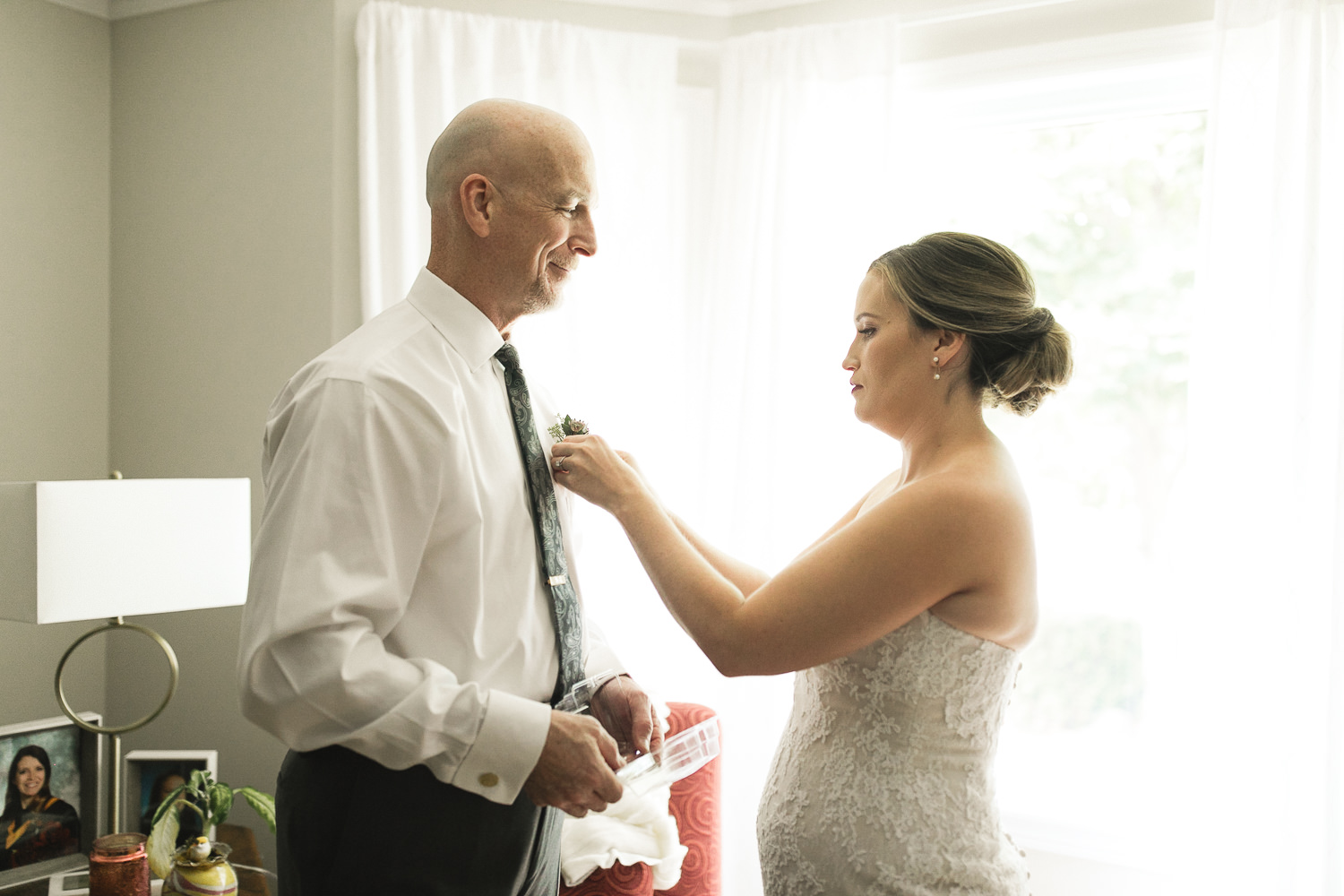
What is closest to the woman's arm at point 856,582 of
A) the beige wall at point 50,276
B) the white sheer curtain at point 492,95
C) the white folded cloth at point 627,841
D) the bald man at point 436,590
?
the bald man at point 436,590

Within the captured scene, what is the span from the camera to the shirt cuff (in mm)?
1287

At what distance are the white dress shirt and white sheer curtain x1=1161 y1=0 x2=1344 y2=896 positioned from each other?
2049mm

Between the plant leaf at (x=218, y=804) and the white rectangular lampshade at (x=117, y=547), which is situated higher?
the white rectangular lampshade at (x=117, y=547)

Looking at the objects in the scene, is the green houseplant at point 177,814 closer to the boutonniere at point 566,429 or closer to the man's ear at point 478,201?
the boutonniere at point 566,429

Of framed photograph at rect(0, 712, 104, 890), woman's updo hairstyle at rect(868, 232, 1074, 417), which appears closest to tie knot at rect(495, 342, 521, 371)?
woman's updo hairstyle at rect(868, 232, 1074, 417)

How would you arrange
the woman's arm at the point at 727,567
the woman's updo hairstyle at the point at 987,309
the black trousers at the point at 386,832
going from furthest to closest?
1. the woman's arm at the point at 727,567
2. the woman's updo hairstyle at the point at 987,309
3. the black trousers at the point at 386,832

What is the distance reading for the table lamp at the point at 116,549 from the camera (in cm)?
219

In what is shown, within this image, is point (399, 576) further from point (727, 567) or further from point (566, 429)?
point (727, 567)

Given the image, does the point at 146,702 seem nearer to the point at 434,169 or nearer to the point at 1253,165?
the point at 434,169

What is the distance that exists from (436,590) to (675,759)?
44 cm

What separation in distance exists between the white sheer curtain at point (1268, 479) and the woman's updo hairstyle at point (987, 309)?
1.35 m

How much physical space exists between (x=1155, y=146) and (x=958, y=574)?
2255mm

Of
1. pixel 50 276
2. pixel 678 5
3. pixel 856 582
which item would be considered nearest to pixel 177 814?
pixel 50 276

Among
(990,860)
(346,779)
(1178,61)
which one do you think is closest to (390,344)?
(346,779)
